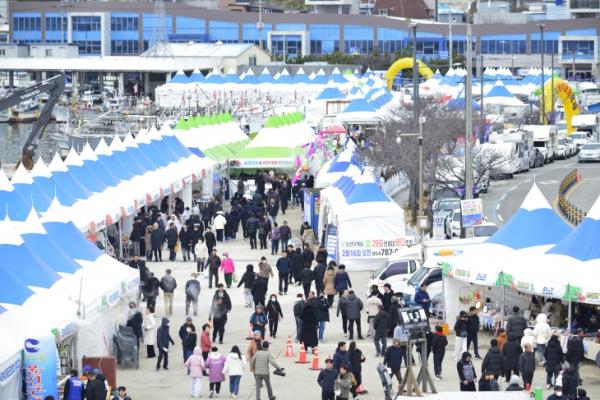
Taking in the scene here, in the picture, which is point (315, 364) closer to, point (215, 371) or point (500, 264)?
point (215, 371)

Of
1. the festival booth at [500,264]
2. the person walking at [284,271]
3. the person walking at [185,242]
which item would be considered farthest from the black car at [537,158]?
the festival booth at [500,264]

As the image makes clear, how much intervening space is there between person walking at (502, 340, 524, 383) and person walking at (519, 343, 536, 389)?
1.76 feet

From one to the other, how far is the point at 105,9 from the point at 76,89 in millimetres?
21973

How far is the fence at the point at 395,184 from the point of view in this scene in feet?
180

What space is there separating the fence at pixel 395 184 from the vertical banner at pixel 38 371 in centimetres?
3170

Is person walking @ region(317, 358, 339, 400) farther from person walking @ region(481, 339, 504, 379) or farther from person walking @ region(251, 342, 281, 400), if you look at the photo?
person walking @ region(481, 339, 504, 379)

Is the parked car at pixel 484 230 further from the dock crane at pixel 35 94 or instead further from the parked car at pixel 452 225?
the dock crane at pixel 35 94

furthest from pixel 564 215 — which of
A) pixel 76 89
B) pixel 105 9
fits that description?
pixel 105 9

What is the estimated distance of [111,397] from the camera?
22469mm

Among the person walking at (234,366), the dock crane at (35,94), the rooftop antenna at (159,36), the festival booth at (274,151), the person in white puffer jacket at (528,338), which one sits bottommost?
the person walking at (234,366)

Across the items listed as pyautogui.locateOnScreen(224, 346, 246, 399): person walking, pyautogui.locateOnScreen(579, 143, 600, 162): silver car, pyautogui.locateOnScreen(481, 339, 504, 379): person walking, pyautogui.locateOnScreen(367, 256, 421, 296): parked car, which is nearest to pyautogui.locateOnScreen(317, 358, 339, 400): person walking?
pyautogui.locateOnScreen(224, 346, 246, 399): person walking

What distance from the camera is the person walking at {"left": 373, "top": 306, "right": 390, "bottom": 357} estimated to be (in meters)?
27.1

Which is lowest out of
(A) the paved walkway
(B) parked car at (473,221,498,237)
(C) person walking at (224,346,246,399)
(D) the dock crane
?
(A) the paved walkway

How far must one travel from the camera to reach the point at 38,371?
74.5 ft
